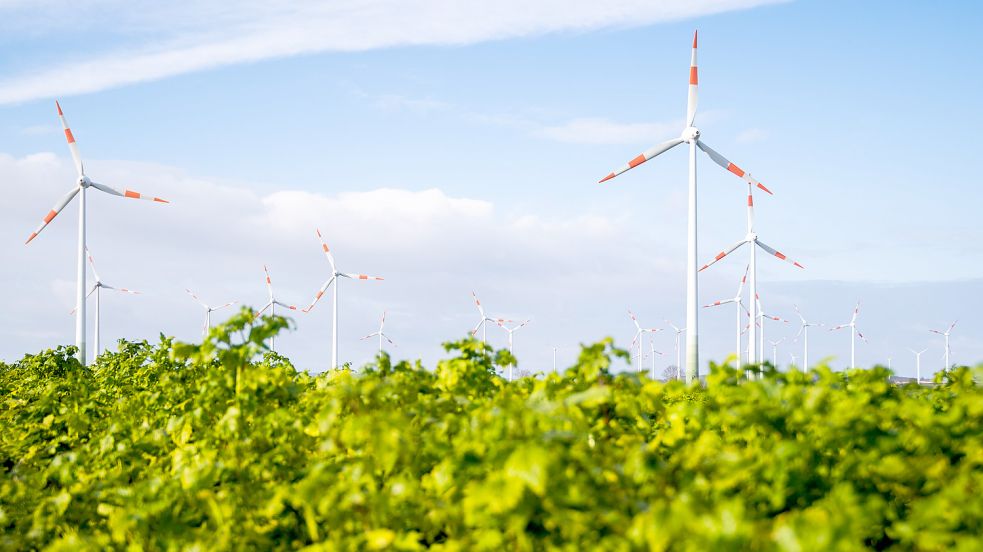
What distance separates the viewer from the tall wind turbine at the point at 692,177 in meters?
30.7

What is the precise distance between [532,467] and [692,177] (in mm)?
30429

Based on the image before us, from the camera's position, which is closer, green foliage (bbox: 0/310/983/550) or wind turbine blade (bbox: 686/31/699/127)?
green foliage (bbox: 0/310/983/550)

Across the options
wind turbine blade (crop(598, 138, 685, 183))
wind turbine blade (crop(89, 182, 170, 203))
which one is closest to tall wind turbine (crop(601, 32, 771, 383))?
wind turbine blade (crop(598, 138, 685, 183))

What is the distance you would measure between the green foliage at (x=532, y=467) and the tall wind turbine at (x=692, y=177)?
2290 centimetres

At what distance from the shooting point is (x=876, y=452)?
4.76m

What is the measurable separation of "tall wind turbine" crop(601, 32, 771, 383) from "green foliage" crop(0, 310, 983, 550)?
2290cm

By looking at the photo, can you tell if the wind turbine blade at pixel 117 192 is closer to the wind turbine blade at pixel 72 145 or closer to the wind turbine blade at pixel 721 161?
the wind turbine blade at pixel 72 145

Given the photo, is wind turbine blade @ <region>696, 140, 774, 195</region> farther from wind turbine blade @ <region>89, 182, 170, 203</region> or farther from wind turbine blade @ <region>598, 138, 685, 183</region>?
wind turbine blade @ <region>89, 182, 170, 203</region>

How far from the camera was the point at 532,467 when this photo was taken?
11.6ft

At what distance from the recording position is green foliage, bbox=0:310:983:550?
3.98m

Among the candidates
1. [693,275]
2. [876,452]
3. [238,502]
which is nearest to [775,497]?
[876,452]

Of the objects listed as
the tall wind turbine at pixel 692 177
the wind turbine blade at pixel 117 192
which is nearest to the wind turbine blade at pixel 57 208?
the wind turbine blade at pixel 117 192

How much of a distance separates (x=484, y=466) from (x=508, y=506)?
0.56 m

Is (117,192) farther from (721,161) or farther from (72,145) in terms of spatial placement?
(721,161)
